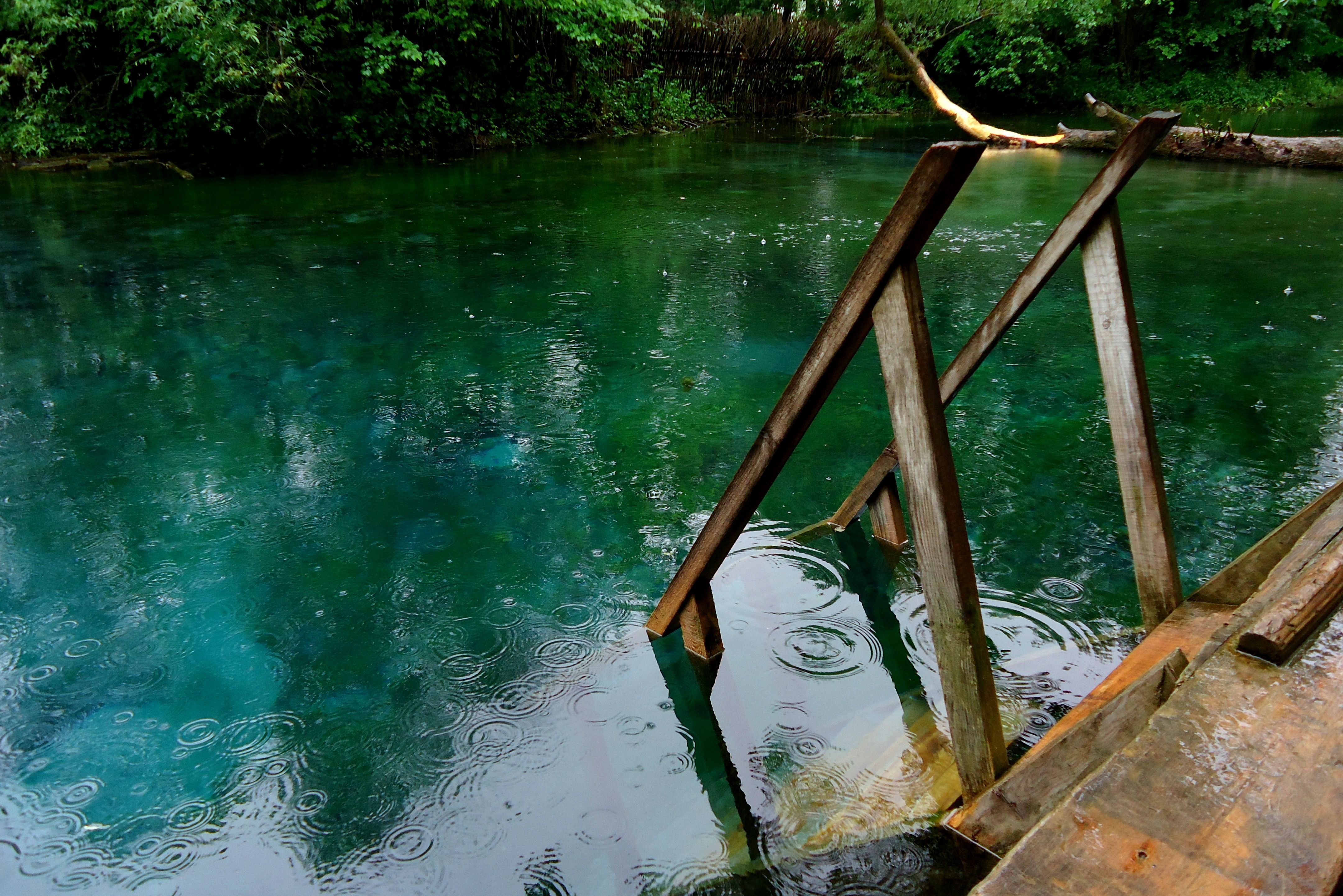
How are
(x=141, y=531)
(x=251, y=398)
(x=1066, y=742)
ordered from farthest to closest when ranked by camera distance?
(x=251, y=398) → (x=141, y=531) → (x=1066, y=742)

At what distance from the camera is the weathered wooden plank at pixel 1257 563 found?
249cm

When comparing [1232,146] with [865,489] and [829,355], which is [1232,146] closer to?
[865,489]

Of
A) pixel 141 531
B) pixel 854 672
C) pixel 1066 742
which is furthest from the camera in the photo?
pixel 141 531

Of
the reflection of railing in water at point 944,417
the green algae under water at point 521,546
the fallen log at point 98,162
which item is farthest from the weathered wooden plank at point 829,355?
the fallen log at point 98,162

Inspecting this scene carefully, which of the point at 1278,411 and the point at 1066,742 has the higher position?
the point at 1066,742

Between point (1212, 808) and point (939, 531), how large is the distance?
2.51ft

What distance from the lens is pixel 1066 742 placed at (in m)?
1.88

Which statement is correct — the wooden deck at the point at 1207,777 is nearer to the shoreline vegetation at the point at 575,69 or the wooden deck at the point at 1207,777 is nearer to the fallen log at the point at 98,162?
the shoreline vegetation at the point at 575,69

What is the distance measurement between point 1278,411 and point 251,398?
5856 mm

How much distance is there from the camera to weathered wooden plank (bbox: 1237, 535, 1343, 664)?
175 cm

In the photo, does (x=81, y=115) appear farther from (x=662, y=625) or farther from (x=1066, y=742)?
(x=1066, y=742)

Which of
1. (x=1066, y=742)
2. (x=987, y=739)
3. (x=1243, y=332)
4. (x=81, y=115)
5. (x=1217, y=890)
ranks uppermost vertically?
(x=81, y=115)

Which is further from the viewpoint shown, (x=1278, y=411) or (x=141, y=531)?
(x=1278, y=411)

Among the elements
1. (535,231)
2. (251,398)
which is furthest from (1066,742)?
(535,231)
